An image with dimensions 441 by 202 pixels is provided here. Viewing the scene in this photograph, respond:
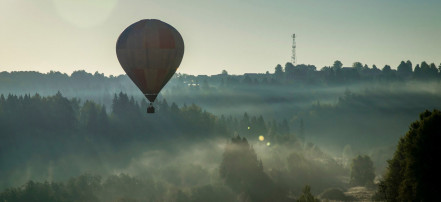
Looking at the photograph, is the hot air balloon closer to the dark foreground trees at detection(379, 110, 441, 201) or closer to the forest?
the forest

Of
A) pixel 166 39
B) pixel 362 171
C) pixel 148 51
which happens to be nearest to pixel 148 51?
pixel 148 51

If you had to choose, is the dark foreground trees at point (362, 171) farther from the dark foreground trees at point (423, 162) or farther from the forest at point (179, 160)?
the dark foreground trees at point (423, 162)

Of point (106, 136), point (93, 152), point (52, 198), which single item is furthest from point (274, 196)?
point (106, 136)

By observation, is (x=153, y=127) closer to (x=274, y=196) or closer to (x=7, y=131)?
(x=7, y=131)

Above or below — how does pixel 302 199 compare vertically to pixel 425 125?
below

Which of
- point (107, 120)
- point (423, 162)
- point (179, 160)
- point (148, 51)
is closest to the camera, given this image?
point (423, 162)

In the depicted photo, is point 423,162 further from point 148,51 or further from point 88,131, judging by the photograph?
point 88,131

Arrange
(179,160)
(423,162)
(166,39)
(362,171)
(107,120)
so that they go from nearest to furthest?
1. (423,162)
2. (166,39)
3. (362,171)
4. (179,160)
5. (107,120)

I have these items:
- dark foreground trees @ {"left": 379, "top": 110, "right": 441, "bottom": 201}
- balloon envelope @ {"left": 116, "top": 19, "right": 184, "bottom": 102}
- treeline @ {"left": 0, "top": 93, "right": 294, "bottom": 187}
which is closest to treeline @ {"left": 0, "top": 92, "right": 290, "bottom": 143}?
treeline @ {"left": 0, "top": 93, "right": 294, "bottom": 187}
